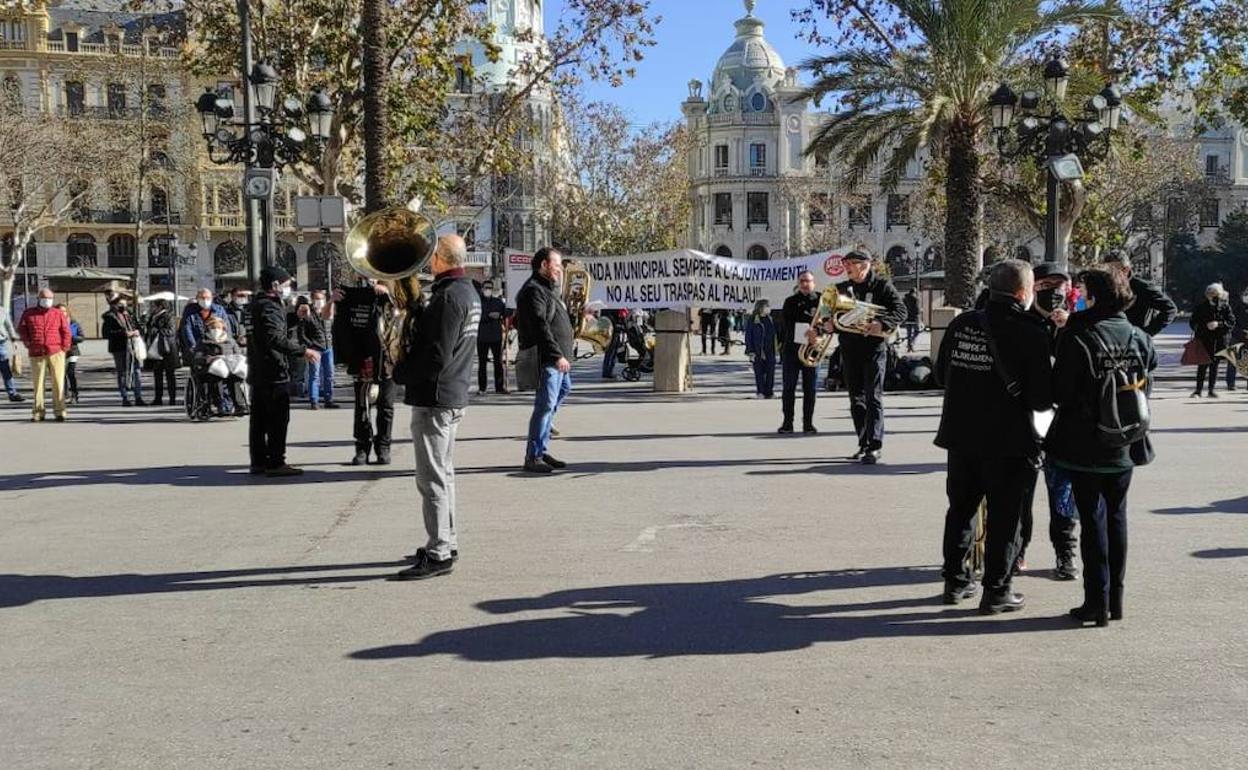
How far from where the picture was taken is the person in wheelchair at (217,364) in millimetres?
14523

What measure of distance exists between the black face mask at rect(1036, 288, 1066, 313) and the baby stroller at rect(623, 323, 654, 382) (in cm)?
1505

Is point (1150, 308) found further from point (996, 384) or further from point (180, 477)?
point (180, 477)

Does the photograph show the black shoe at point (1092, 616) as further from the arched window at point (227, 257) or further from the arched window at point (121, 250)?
the arched window at point (121, 250)

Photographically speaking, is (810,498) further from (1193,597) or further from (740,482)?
(1193,597)

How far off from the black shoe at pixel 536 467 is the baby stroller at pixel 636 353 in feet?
37.2

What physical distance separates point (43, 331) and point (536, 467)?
329 inches

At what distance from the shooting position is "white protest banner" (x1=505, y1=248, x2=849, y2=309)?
709 inches

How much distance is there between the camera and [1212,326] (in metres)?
16.5

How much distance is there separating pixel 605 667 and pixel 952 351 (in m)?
2.24

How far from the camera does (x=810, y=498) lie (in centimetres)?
844

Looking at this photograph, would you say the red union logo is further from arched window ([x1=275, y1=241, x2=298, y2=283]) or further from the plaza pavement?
arched window ([x1=275, y1=241, x2=298, y2=283])

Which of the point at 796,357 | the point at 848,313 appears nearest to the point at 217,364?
the point at 796,357

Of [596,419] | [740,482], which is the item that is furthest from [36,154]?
[740,482]

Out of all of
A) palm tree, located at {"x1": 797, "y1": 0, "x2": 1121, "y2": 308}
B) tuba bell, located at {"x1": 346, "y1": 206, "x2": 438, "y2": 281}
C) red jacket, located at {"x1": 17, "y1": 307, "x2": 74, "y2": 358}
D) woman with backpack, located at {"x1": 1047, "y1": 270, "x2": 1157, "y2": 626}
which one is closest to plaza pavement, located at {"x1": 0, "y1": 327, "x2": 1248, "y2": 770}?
woman with backpack, located at {"x1": 1047, "y1": 270, "x2": 1157, "y2": 626}
